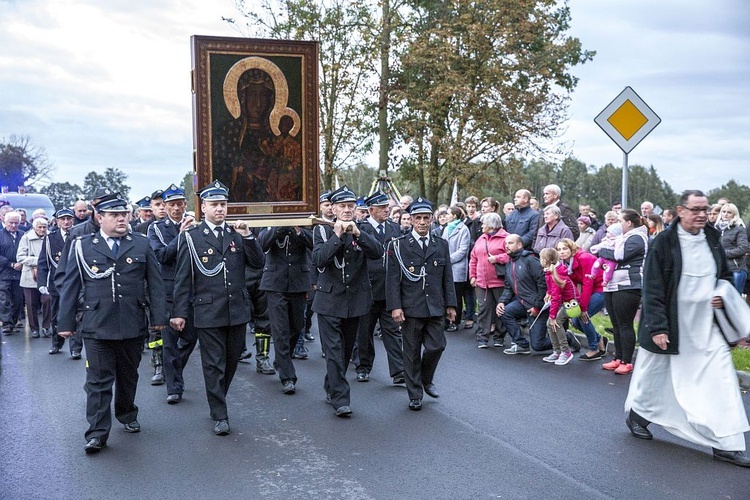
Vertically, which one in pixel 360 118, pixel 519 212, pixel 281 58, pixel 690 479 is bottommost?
pixel 690 479

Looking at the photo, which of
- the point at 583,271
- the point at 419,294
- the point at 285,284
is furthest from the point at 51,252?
the point at 583,271

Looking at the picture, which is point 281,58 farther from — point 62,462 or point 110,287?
point 62,462

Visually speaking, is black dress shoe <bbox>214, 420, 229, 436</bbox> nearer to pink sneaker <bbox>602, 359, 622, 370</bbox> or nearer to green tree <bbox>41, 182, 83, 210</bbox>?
pink sneaker <bbox>602, 359, 622, 370</bbox>

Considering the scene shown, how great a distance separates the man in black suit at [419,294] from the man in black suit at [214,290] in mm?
1541

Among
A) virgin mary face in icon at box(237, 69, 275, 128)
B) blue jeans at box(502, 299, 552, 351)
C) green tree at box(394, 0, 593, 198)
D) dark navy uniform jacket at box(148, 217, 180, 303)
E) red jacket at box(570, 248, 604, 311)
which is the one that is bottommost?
blue jeans at box(502, 299, 552, 351)

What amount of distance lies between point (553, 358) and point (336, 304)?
150 inches

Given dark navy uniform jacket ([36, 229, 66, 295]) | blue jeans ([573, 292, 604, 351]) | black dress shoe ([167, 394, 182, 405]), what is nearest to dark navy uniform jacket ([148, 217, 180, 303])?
black dress shoe ([167, 394, 182, 405])

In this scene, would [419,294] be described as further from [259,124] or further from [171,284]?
[171,284]

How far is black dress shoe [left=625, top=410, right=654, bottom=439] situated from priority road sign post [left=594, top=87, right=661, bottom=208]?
444cm

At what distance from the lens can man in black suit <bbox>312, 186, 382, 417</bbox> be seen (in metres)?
7.68

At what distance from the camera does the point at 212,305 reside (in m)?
7.22

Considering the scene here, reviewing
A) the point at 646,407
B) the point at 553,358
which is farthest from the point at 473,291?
the point at 646,407

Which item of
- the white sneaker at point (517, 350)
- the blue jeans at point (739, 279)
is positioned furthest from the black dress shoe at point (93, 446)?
the blue jeans at point (739, 279)

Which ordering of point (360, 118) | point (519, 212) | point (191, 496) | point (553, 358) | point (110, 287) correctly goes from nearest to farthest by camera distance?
point (191, 496) < point (110, 287) < point (553, 358) < point (519, 212) < point (360, 118)
